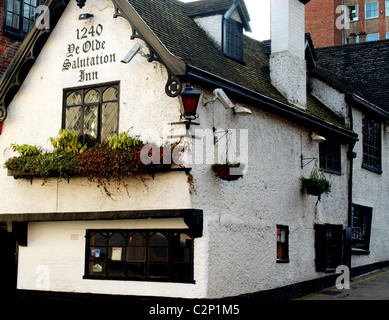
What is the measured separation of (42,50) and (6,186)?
10.3 feet

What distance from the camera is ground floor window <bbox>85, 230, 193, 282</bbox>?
11.8 meters

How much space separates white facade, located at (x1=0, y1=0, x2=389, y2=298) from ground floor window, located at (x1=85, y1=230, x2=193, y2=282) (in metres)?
0.17

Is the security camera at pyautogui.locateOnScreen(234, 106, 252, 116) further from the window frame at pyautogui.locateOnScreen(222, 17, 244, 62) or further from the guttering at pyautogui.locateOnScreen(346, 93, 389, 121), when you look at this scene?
the guttering at pyautogui.locateOnScreen(346, 93, 389, 121)

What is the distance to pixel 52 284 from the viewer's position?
13211 millimetres

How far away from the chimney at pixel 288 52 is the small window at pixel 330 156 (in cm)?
136

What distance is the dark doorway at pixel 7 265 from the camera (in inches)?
554

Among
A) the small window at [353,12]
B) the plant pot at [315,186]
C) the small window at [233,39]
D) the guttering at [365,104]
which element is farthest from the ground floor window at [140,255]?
the small window at [353,12]

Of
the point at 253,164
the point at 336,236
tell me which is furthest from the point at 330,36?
the point at 253,164

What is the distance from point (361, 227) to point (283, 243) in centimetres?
496

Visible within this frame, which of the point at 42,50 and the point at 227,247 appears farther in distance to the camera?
the point at 42,50

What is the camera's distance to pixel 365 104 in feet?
61.0

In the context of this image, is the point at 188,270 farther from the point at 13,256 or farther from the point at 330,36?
the point at 330,36

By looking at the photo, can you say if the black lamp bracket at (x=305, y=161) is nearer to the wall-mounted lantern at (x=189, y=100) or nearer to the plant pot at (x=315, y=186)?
the plant pot at (x=315, y=186)

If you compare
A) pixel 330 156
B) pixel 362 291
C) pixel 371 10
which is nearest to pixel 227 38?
pixel 330 156
